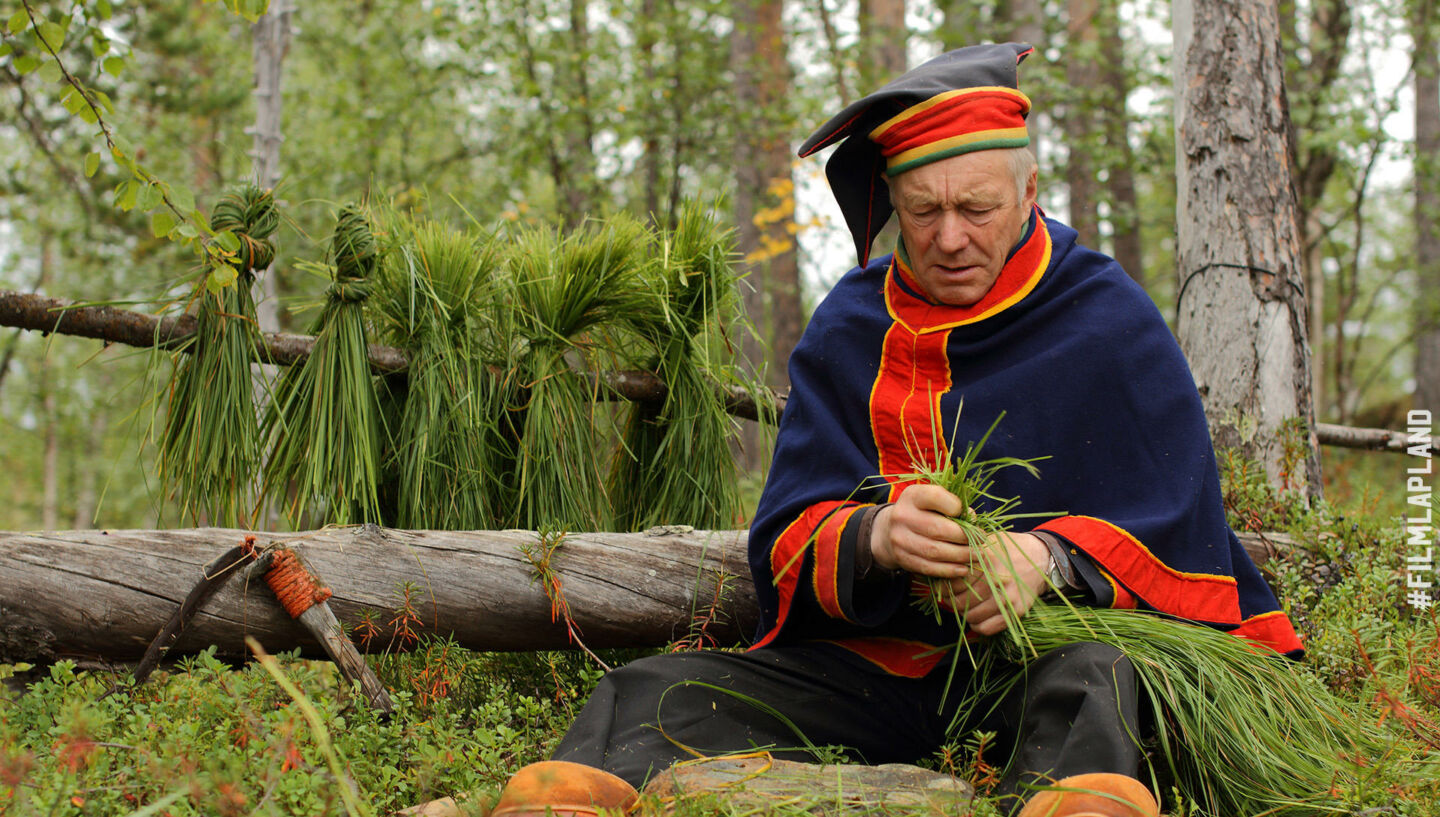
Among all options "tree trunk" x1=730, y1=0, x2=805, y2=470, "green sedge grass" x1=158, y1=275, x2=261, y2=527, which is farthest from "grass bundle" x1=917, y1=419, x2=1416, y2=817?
"tree trunk" x1=730, y1=0, x2=805, y2=470

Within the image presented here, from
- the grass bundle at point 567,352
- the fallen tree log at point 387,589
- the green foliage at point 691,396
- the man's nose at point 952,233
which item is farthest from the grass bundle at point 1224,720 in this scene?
the grass bundle at point 567,352

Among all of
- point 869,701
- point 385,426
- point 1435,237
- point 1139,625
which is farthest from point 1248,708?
point 1435,237

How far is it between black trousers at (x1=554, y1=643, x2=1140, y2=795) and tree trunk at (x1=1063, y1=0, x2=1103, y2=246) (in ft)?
15.1

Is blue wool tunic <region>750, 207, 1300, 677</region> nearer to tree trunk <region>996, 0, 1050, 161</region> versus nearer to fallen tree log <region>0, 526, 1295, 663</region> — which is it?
fallen tree log <region>0, 526, 1295, 663</region>

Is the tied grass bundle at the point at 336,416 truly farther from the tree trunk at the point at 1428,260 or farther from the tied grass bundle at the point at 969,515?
the tree trunk at the point at 1428,260

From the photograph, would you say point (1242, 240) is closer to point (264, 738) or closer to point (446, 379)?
point (446, 379)

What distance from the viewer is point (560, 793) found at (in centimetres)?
172

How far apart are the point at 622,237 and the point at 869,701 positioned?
1769mm

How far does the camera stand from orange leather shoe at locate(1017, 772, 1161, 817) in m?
1.61

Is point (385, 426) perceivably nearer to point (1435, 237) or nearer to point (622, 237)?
point (622, 237)

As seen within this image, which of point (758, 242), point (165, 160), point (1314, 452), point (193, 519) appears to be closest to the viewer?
point (193, 519)

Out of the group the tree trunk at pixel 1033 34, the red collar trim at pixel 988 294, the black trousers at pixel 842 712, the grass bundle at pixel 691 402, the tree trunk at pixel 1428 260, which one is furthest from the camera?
the tree trunk at pixel 1428 260

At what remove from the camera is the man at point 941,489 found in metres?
2.03

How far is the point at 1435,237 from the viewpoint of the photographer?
1062cm
